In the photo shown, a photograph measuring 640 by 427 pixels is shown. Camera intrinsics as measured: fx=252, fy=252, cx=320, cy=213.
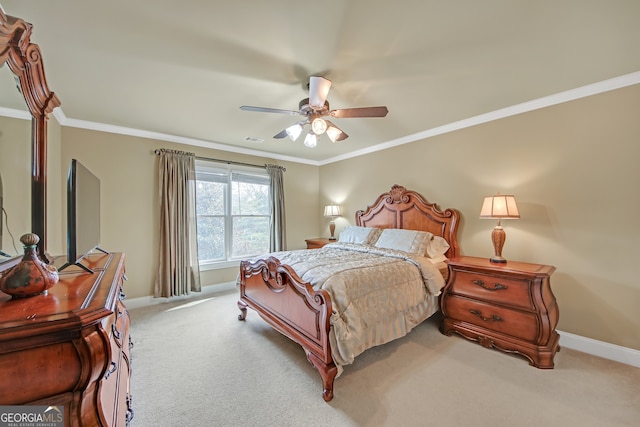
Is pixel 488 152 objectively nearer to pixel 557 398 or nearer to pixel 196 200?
pixel 557 398

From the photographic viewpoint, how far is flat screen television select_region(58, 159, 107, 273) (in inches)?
52.5

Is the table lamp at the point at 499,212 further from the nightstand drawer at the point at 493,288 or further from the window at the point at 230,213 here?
the window at the point at 230,213

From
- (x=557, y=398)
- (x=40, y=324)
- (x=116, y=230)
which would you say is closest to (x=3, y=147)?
(x=40, y=324)

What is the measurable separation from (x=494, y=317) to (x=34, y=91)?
390 centimetres

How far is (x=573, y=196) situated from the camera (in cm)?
249

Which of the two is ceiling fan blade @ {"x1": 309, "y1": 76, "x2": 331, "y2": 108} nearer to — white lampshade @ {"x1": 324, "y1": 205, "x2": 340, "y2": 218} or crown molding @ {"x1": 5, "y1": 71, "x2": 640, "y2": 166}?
crown molding @ {"x1": 5, "y1": 71, "x2": 640, "y2": 166}

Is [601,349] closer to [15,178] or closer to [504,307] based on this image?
[504,307]

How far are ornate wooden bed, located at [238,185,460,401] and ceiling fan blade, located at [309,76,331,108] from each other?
4.95 feet

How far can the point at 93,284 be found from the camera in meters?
1.16

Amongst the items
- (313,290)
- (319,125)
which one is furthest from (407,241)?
(319,125)

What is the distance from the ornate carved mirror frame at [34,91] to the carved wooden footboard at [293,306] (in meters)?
1.62

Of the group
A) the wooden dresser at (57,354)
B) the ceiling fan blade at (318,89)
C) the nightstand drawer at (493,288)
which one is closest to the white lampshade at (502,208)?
the nightstand drawer at (493,288)

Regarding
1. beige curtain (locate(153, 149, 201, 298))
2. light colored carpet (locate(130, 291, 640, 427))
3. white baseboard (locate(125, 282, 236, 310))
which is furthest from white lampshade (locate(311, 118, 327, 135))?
white baseboard (locate(125, 282, 236, 310))

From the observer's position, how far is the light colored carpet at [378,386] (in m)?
1.65
